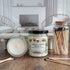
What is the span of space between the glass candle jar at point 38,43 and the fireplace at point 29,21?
4.13 m

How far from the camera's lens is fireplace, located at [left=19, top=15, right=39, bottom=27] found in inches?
184

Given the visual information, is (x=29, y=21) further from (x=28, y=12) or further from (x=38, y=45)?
(x=38, y=45)

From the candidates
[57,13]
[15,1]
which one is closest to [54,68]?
[57,13]

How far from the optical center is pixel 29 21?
15.6ft

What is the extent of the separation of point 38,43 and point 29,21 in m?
4.24

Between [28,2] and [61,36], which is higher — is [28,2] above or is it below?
above

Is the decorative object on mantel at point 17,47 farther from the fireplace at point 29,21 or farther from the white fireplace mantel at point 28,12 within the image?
the fireplace at point 29,21

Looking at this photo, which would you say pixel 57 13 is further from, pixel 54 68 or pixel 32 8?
pixel 54 68

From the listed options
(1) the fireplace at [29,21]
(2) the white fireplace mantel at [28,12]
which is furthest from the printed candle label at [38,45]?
(1) the fireplace at [29,21]

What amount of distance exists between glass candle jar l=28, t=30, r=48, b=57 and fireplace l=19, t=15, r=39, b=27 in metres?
4.13

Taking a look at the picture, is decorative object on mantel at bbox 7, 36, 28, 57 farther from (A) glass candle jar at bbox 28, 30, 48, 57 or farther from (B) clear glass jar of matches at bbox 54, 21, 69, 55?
(B) clear glass jar of matches at bbox 54, 21, 69, 55

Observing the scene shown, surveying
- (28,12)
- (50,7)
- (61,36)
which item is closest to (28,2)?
(28,12)

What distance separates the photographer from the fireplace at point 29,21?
184 inches

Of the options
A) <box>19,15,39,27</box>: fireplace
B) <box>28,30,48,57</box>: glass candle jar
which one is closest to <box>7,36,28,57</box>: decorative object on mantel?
<box>28,30,48,57</box>: glass candle jar
